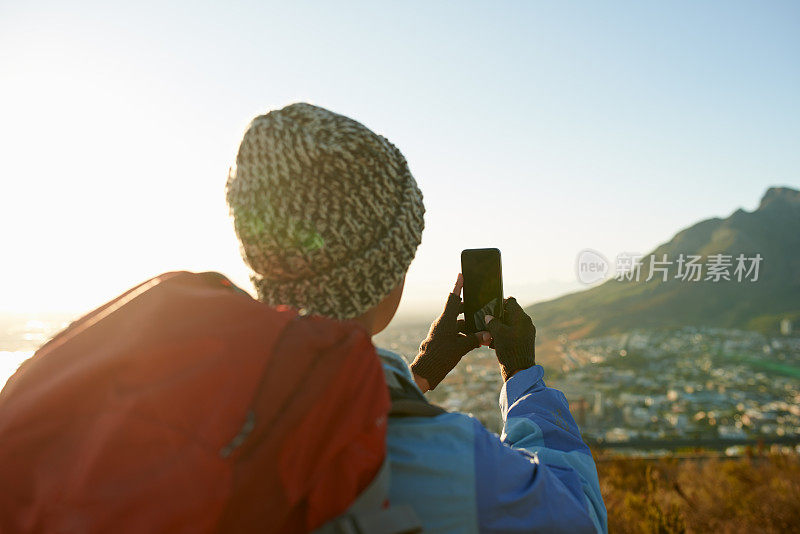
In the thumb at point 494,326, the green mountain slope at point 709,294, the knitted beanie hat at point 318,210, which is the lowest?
the green mountain slope at point 709,294

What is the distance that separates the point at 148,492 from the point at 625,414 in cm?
2284

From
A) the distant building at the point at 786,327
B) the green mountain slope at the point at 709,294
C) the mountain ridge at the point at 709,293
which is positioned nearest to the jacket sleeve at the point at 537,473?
the mountain ridge at the point at 709,293

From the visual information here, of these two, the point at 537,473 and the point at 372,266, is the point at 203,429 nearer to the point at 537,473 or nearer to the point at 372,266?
the point at 372,266

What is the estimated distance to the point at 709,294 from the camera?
5950cm

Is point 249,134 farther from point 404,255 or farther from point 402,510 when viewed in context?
point 402,510

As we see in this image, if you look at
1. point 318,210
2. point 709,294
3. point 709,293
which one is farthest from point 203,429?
point 709,293

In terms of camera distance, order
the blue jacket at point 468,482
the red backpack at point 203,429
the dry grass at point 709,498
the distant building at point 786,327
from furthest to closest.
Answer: the distant building at point 786,327, the dry grass at point 709,498, the blue jacket at point 468,482, the red backpack at point 203,429

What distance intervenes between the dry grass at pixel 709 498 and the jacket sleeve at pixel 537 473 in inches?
165

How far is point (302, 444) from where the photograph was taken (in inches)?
32.3

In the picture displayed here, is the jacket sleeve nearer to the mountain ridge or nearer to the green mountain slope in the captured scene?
the mountain ridge

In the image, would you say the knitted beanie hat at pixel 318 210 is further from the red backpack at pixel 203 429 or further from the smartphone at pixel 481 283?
the smartphone at pixel 481 283

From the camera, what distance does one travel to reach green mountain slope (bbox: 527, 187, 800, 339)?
48.7m

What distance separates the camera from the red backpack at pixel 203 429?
77cm

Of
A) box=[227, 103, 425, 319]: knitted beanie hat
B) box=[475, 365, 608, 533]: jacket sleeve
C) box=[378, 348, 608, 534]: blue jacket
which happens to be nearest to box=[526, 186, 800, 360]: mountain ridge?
box=[475, 365, 608, 533]: jacket sleeve
